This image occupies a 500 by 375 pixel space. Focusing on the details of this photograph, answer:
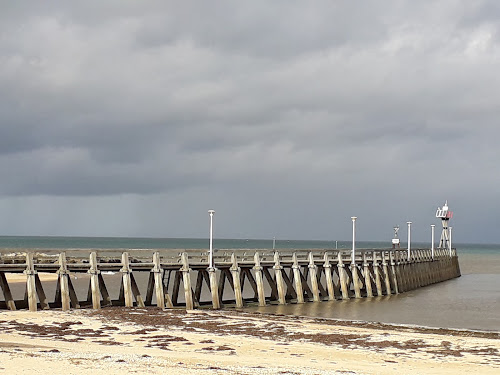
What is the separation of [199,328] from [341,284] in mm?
19738

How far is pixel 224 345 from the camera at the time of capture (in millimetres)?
19281

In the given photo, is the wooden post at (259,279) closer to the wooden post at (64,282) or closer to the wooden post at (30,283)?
the wooden post at (64,282)

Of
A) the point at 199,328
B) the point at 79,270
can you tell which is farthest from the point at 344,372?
the point at 79,270

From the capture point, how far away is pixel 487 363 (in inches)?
693

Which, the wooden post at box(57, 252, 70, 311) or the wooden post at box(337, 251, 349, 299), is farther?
the wooden post at box(337, 251, 349, 299)

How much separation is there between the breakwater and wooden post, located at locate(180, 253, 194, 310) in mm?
43

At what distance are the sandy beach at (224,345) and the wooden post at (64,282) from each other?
188cm

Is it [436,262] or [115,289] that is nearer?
[115,289]

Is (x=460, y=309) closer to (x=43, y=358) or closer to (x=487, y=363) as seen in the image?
(x=487, y=363)

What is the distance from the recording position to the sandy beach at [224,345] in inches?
604

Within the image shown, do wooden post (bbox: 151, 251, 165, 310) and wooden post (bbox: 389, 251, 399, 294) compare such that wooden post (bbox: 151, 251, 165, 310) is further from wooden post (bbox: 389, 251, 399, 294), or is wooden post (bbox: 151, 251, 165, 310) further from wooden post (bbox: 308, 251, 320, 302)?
wooden post (bbox: 389, 251, 399, 294)

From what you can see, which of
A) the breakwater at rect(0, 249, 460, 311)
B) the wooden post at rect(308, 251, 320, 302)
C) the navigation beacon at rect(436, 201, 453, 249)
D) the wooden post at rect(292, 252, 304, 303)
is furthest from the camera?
the navigation beacon at rect(436, 201, 453, 249)

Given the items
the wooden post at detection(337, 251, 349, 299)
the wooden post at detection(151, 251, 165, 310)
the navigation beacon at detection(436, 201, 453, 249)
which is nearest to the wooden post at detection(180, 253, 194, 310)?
the wooden post at detection(151, 251, 165, 310)

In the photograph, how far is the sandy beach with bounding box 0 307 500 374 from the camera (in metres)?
15.4
